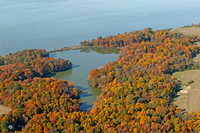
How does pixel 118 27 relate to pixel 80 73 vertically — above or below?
above

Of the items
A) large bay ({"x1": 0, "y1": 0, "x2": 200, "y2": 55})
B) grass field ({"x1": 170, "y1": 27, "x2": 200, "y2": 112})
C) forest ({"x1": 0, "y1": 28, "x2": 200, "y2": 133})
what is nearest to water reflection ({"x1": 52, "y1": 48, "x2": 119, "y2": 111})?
forest ({"x1": 0, "y1": 28, "x2": 200, "y2": 133})

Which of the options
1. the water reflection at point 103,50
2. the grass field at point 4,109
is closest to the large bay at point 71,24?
the water reflection at point 103,50

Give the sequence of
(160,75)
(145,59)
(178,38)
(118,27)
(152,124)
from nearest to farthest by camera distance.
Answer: (152,124)
(160,75)
(145,59)
(178,38)
(118,27)

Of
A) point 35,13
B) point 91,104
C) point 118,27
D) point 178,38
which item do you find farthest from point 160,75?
point 35,13

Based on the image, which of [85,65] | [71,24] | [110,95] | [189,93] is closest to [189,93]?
[189,93]

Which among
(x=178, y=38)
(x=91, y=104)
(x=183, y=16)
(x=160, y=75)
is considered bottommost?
(x=91, y=104)

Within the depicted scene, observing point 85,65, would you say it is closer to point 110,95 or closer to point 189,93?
point 110,95

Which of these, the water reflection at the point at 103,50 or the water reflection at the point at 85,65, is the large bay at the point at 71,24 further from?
the water reflection at the point at 85,65

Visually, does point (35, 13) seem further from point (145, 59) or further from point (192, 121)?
point (192, 121)
